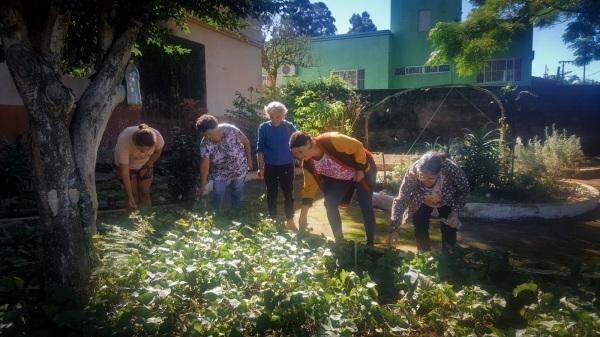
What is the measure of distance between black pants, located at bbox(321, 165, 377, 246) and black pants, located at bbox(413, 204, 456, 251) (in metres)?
0.52

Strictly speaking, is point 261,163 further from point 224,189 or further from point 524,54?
point 524,54

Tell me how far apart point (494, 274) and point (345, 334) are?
154 centimetres

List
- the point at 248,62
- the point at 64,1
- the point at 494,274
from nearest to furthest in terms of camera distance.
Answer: the point at 64,1
the point at 494,274
the point at 248,62

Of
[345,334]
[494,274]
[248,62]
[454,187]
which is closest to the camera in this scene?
[345,334]

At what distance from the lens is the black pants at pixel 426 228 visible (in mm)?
4223

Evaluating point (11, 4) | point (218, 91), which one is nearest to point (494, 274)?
point (11, 4)

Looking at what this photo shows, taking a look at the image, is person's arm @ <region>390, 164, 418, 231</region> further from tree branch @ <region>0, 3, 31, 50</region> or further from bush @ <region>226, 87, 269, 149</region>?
bush @ <region>226, 87, 269, 149</region>

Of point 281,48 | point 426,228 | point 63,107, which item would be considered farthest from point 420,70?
point 63,107

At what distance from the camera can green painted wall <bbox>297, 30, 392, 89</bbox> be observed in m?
21.4

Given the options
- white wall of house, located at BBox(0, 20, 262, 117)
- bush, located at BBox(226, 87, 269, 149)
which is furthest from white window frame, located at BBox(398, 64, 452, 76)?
bush, located at BBox(226, 87, 269, 149)

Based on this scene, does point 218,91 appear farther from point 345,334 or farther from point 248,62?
point 345,334

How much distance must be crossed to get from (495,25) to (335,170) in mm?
12551

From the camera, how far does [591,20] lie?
14.2 metres

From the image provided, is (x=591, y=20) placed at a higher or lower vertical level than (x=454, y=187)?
higher
